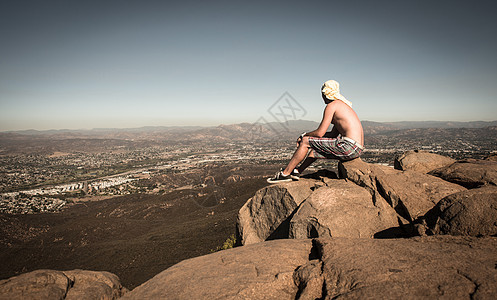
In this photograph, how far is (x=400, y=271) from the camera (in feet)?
10.2

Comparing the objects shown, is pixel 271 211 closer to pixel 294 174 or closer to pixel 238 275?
pixel 294 174

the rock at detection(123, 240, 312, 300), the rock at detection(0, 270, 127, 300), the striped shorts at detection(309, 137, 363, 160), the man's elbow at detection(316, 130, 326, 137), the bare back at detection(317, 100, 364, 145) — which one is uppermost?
the bare back at detection(317, 100, 364, 145)

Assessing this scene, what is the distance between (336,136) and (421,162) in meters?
4.25

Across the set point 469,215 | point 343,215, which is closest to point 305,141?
point 343,215

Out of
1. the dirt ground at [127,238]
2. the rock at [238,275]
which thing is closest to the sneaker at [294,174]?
the rock at [238,275]

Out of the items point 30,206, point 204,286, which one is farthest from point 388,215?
point 30,206

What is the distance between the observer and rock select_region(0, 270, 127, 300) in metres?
4.74

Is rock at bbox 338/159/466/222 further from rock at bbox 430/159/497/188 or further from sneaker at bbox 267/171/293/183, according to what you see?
sneaker at bbox 267/171/293/183

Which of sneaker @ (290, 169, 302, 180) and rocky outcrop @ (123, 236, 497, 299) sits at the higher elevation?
sneaker @ (290, 169, 302, 180)

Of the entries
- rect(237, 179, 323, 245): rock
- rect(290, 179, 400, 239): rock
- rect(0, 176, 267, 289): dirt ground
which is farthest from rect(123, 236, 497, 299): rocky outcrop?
rect(0, 176, 267, 289): dirt ground

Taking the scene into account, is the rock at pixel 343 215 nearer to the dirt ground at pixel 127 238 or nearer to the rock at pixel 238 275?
the rock at pixel 238 275

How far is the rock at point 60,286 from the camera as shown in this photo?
4.74 metres

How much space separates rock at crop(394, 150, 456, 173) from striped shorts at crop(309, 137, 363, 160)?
3476mm

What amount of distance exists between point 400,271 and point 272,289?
69.9 inches
